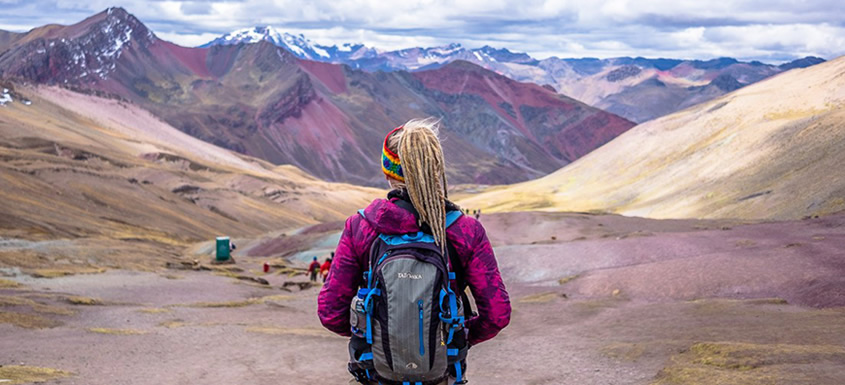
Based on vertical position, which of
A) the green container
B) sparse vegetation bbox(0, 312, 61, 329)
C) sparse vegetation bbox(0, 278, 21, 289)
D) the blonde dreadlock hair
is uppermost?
the blonde dreadlock hair

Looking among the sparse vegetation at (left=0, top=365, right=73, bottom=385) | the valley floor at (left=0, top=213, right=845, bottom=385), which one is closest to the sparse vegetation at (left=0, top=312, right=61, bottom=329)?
the valley floor at (left=0, top=213, right=845, bottom=385)

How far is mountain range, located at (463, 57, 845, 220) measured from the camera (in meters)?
39.2

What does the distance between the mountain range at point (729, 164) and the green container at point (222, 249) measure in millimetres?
23991

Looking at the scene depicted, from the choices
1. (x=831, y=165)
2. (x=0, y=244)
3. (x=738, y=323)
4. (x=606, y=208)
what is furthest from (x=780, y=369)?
(x=606, y=208)

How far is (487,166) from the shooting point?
19638 centimetres

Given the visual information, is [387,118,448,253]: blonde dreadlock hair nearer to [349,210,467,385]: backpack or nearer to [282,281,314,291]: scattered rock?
[349,210,467,385]: backpack

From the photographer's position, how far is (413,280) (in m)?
4.29

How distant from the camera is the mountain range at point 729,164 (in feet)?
129

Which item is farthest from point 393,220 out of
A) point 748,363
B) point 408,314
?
point 748,363

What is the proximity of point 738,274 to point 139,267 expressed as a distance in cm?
1971

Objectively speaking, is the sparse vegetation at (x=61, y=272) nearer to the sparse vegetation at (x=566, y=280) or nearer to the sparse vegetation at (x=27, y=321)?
the sparse vegetation at (x=27, y=321)

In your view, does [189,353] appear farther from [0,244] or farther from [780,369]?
[0,244]

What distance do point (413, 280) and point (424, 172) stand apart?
2.16 feet

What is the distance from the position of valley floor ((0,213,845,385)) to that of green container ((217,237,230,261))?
30.9 ft
